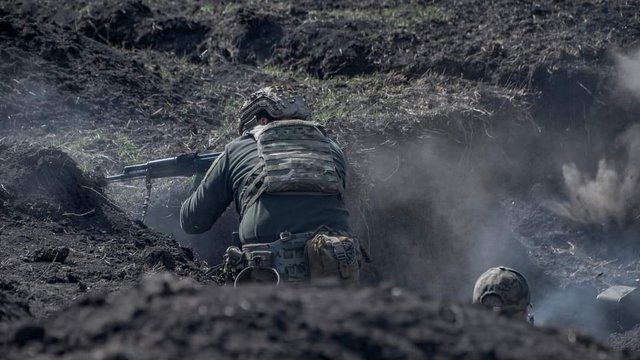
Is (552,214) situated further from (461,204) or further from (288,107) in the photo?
(288,107)

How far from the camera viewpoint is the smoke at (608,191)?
1074cm

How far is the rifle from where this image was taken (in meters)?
8.10

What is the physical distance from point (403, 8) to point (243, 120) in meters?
5.80

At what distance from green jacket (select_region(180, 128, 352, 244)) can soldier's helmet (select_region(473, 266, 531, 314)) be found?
4.27ft

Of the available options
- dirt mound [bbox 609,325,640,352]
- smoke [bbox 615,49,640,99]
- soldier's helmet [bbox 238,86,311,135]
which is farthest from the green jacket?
smoke [bbox 615,49,640,99]

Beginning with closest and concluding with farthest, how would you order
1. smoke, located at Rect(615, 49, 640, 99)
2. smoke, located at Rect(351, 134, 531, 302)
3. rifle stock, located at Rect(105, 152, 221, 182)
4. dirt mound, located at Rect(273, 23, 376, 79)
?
rifle stock, located at Rect(105, 152, 221, 182)
smoke, located at Rect(351, 134, 531, 302)
smoke, located at Rect(615, 49, 640, 99)
dirt mound, located at Rect(273, 23, 376, 79)

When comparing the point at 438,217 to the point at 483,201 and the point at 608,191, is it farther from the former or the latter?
the point at 608,191

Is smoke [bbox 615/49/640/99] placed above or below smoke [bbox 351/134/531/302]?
above

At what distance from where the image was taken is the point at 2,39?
421 inches

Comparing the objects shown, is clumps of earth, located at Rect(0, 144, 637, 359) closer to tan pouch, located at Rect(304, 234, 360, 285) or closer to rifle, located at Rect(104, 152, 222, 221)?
tan pouch, located at Rect(304, 234, 360, 285)

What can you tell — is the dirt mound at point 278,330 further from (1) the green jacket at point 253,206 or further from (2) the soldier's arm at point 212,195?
(2) the soldier's arm at point 212,195

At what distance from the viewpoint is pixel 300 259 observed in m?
6.86

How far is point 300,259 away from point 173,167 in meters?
1.74

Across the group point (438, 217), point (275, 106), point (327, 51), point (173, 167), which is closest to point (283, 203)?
point (275, 106)
